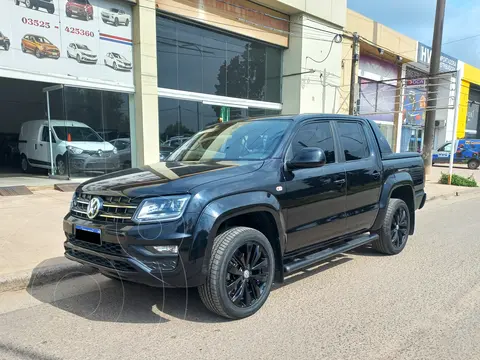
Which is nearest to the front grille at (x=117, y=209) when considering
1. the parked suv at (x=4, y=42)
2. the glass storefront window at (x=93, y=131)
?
the parked suv at (x=4, y=42)

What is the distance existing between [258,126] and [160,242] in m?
2.01

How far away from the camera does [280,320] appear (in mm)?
3531

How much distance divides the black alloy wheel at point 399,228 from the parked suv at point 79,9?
9986mm

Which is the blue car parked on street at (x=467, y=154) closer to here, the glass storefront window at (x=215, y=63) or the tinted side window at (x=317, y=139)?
the glass storefront window at (x=215, y=63)

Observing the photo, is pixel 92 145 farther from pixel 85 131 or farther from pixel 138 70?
pixel 138 70

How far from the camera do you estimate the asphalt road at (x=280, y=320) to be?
3.02m

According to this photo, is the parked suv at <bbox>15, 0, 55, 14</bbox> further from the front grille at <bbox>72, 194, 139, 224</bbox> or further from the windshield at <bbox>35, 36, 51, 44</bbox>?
the front grille at <bbox>72, 194, 139, 224</bbox>

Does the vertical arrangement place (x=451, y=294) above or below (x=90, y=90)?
below

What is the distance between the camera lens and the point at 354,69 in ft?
59.1

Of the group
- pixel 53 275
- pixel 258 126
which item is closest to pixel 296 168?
pixel 258 126

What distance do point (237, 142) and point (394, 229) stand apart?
285cm

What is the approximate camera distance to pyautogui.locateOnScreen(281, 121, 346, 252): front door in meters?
3.92

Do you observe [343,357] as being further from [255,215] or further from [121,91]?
[121,91]

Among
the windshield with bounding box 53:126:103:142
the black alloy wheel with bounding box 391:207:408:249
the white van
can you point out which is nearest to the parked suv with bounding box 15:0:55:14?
the white van
